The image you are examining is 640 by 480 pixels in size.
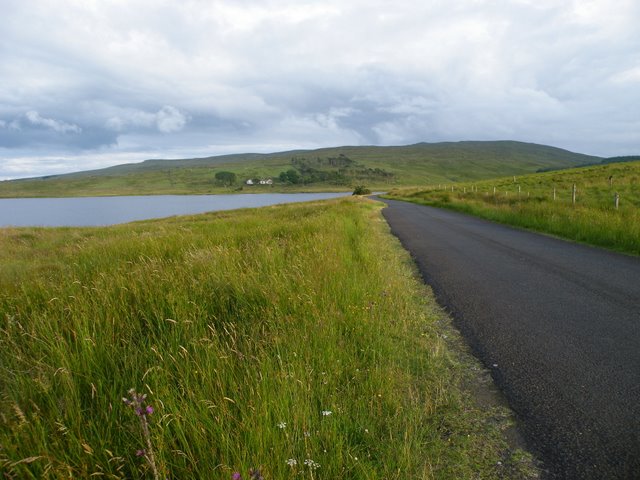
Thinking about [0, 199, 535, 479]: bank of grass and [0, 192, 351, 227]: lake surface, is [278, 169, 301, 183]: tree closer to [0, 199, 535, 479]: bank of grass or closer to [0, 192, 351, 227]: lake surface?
[0, 192, 351, 227]: lake surface

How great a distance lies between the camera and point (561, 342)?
450cm

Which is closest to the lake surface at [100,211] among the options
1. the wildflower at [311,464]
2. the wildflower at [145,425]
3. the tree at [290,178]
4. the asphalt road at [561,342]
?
the asphalt road at [561,342]

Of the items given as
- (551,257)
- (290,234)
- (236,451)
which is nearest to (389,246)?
(290,234)

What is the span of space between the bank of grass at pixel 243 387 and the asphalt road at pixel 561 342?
1.33 ft

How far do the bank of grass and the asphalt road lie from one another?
40 centimetres

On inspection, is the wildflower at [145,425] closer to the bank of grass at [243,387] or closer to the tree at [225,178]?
the bank of grass at [243,387]

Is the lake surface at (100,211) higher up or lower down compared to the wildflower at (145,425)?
lower down

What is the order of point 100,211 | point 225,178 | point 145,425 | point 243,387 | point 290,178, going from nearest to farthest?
point 145,425 < point 243,387 < point 100,211 < point 290,178 < point 225,178

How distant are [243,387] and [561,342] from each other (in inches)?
163

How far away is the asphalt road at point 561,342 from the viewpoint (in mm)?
2744

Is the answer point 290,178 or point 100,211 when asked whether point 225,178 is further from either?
point 100,211

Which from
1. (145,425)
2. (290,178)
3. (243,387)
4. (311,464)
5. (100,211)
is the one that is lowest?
(100,211)

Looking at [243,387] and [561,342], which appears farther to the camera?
[561,342]

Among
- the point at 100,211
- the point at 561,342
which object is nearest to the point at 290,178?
the point at 100,211
